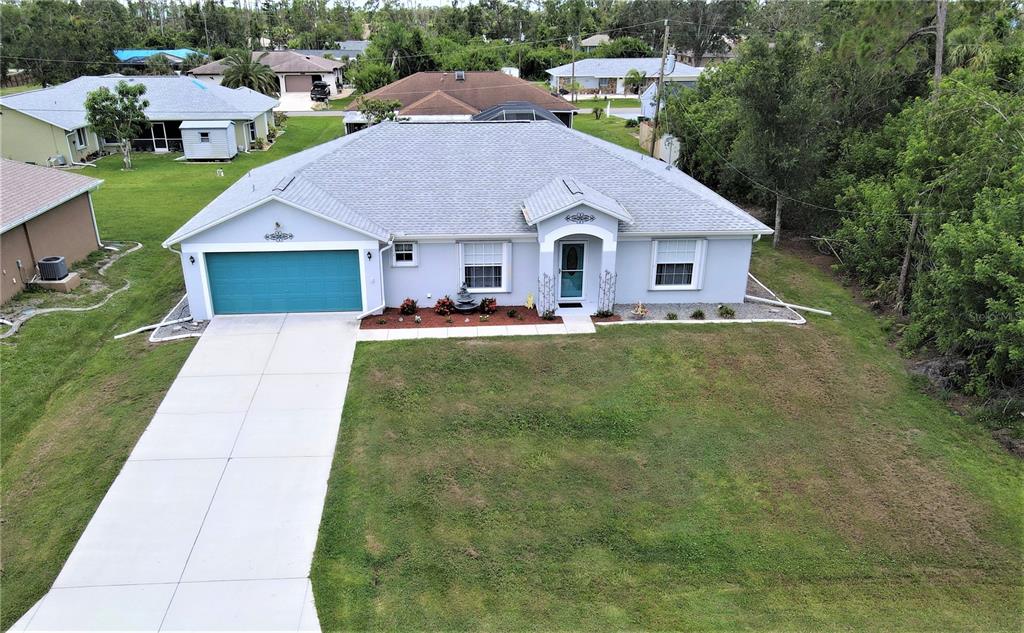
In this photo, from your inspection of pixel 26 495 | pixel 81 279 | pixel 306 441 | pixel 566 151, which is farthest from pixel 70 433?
pixel 566 151

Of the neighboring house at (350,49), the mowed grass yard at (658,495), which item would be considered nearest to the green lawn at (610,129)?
the mowed grass yard at (658,495)

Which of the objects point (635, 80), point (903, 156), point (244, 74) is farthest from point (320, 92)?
point (903, 156)

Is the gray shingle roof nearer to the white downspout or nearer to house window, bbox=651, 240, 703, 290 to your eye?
house window, bbox=651, 240, 703, 290

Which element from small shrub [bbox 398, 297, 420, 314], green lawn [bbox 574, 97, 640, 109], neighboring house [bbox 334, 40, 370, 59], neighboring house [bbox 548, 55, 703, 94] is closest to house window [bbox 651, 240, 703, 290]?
small shrub [bbox 398, 297, 420, 314]

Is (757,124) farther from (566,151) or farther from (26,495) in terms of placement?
(26,495)

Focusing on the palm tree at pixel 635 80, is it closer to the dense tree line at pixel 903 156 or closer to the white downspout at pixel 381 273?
the dense tree line at pixel 903 156

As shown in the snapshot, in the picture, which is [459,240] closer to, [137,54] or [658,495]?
[658,495]
